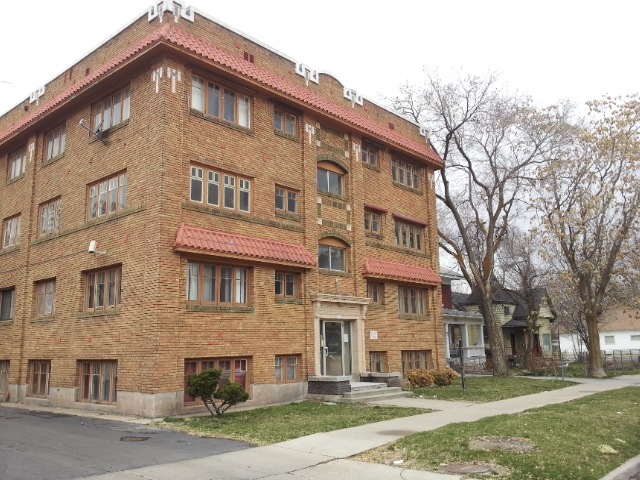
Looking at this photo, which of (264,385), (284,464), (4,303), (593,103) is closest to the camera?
(284,464)

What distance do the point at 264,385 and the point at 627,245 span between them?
65.6ft

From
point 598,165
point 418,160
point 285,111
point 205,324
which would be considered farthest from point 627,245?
point 205,324

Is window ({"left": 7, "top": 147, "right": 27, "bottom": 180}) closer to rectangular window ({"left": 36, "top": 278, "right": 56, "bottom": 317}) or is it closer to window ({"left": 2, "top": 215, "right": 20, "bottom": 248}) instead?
window ({"left": 2, "top": 215, "right": 20, "bottom": 248})

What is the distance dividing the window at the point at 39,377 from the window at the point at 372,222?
12949 mm

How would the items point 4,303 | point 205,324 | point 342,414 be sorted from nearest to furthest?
point 342,414, point 205,324, point 4,303

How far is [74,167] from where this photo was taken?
19.8m

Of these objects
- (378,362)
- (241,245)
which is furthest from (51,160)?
(378,362)

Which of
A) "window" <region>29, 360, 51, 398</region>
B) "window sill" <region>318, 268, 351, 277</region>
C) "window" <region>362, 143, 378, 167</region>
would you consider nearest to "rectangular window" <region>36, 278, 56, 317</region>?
"window" <region>29, 360, 51, 398</region>

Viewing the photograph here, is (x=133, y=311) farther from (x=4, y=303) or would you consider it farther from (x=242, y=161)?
(x=4, y=303)

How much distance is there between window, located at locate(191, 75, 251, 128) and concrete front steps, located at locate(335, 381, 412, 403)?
943 centimetres

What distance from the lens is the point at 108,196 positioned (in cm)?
1823

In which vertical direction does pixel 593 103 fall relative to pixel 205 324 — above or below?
above

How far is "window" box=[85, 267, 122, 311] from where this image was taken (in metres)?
17.3

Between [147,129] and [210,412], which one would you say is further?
[147,129]
